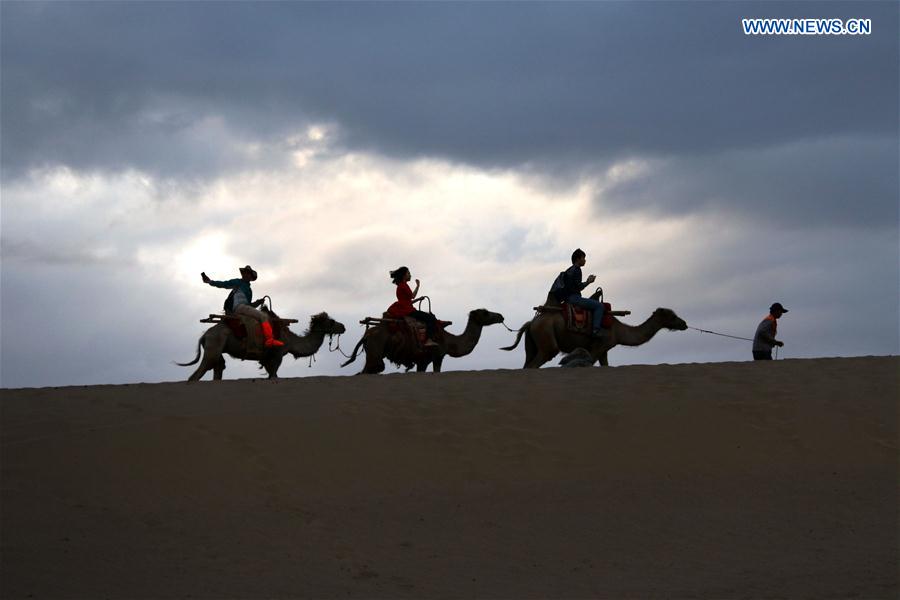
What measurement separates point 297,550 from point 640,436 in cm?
560

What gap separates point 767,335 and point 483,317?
5465mm

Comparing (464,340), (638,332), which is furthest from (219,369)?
(638,332)

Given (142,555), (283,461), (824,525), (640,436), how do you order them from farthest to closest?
(640,436) < (283,461) < (824,525) < (142,555)

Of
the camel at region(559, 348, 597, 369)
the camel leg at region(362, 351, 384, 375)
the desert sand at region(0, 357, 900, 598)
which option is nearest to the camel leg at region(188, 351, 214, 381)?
the desert sand at region(0, 357, 900, 598)

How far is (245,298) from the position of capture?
20359 millimetres

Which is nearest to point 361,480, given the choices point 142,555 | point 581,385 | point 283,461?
point 283,461

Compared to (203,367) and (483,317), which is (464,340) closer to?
(483,317)

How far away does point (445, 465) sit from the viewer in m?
14.9

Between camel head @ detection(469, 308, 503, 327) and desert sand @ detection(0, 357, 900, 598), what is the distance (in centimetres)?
450

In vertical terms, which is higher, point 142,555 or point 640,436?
point 640,436

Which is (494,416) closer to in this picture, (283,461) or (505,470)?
(505,470)

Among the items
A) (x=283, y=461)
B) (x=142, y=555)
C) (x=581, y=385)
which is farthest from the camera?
(x=581, y=385)

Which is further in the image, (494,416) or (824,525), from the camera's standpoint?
(494,416)

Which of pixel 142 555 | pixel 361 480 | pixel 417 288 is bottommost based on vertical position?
pixel 142 555
